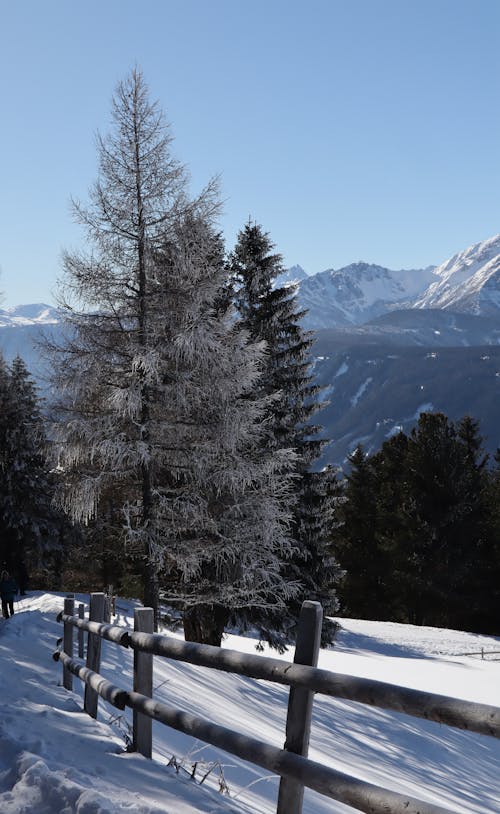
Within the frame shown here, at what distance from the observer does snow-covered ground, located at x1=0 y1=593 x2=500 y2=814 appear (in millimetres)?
4926

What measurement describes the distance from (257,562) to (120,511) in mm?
3235

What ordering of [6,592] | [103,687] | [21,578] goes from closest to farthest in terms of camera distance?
[103,687] → [6,592] → [21,578]

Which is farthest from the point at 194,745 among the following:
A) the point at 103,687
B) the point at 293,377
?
the point at 293,377

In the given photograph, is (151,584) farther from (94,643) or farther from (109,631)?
(109,631)

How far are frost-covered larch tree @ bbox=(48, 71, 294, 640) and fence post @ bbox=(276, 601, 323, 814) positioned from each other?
1108cm

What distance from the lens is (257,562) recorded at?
1683 cm

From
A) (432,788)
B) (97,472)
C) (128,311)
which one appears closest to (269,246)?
(128,311)

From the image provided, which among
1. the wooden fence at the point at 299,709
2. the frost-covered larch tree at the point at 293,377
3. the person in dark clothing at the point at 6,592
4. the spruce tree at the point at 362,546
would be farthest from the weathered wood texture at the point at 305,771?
the spruce tree at the point at 362,546

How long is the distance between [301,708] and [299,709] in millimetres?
16

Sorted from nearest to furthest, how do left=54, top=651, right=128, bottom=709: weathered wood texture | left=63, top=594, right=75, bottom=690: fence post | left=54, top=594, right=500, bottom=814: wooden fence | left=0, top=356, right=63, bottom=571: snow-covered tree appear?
left=54, top=594, right=500, bottom=814: wooden fence
left=54, top=651, right=128, bottom=709: weathered wood texture
left=63, top=594, right=75, bottom=690: fence post
left=0, top=356, right=63, bottom=571: snow-covered tree

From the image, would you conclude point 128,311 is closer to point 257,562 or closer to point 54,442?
point 54,442

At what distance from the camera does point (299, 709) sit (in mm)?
4430

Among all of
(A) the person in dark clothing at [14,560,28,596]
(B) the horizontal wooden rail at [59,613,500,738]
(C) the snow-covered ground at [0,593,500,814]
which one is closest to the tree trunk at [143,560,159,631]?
(C) the snow-covered ground at [0,593,500,814]

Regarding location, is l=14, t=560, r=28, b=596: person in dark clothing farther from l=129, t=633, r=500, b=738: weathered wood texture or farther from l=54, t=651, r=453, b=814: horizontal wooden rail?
l=129, t=633, r=500, b=738: weathered wood texture
